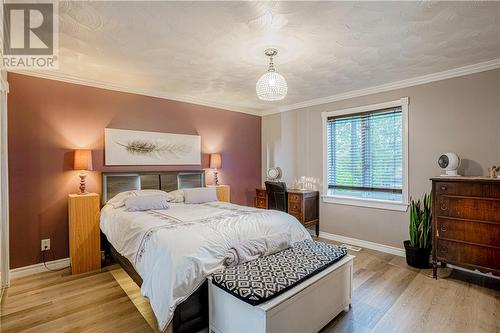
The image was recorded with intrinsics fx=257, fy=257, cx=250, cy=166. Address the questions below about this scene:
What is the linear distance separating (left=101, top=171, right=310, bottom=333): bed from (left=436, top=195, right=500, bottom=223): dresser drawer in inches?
61.0

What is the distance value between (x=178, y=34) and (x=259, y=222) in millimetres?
1856

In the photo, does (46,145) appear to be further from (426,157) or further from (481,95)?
A: (481,95)

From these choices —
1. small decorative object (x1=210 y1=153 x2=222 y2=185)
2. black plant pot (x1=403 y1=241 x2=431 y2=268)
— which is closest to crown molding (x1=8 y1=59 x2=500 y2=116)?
small decorative object (x1=210 y1=153 x2=222 y2=185)

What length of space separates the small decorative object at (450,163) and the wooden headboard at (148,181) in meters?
3.38

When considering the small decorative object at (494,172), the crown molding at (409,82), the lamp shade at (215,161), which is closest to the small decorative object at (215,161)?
the lamp shade at (215,161)

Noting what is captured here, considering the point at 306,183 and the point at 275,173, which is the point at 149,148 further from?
the point at 306,183

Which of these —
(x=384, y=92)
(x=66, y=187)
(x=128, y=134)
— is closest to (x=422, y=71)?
(x=384, y=92)

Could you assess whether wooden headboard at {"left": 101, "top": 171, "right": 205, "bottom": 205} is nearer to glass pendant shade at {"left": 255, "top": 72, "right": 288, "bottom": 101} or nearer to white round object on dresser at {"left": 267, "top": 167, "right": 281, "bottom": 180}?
white round object on dresser at {"left": 267, "top": 167, "right": 281, "bottom": 180}

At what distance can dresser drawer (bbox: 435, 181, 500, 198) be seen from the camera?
98.8 inches

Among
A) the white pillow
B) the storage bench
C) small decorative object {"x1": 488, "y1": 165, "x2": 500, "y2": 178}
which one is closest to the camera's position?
the storage bench

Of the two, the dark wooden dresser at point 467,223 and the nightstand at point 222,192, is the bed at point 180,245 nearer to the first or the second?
the nightstand at point 222,192

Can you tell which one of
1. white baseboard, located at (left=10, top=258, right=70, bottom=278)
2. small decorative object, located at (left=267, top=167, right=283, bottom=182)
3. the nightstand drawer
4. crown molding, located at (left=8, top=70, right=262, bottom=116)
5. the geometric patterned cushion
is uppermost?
crown molding, located at (left=8, top=70, right=262, bottom=116)

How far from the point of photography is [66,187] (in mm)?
3266

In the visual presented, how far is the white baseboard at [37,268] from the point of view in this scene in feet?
9.66
